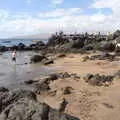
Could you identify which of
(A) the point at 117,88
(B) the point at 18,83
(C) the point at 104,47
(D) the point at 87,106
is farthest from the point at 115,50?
(D) the point at 87,106

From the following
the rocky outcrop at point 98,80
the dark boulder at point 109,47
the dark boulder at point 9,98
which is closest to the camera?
the dark boulder at point 9,98

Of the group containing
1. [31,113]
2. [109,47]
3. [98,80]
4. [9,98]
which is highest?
[31,113]

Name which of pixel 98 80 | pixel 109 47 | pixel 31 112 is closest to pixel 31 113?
pixel 31 112

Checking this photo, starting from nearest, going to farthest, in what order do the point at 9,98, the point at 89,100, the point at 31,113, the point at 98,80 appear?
the point at 31,113 → the point at 9,98 → the point at 89,100 → the point at 98,80

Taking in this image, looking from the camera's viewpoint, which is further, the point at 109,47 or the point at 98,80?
the point at 109,47

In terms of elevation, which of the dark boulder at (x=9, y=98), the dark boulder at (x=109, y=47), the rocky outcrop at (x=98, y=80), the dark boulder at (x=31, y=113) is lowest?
the dark boulder at (x=109, y=47)

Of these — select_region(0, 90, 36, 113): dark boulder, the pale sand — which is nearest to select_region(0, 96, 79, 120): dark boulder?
select_region(0, 90, 36, 113): dark boulder

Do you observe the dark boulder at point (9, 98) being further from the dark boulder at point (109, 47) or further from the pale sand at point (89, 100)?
the dark boulder at point (109, 47)

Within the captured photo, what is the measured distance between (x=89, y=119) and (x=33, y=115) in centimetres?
375

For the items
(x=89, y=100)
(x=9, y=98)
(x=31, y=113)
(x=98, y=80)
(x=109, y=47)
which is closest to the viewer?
(x=31, y=113)

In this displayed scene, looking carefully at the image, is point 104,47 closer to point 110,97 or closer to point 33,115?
point 110,97

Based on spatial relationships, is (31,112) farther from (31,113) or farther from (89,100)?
(89,100)

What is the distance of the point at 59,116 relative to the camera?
354 inches

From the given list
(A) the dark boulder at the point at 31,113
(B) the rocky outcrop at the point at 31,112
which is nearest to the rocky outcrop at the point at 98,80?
(B) the rocky outcrop at the point at 31,112
